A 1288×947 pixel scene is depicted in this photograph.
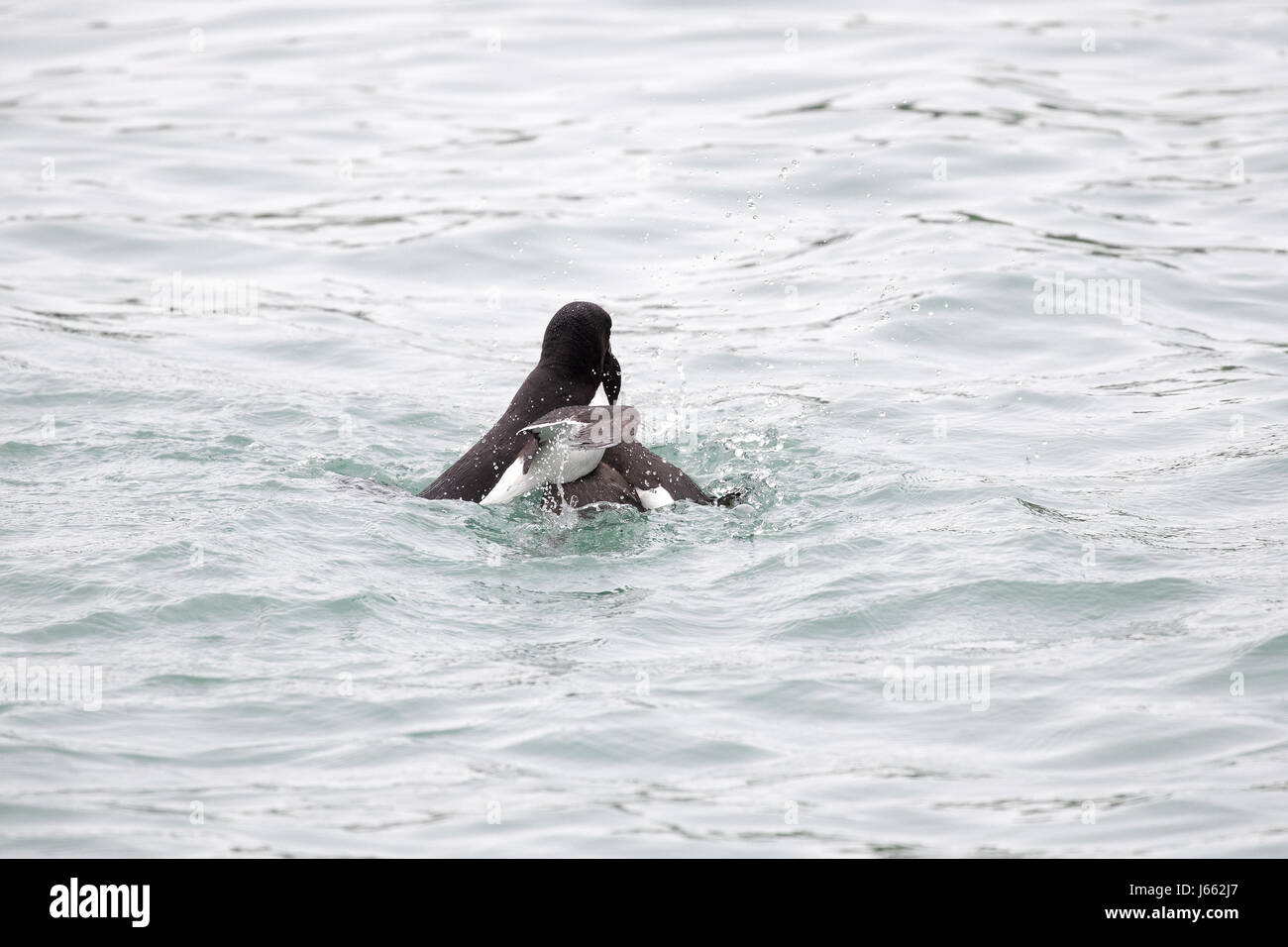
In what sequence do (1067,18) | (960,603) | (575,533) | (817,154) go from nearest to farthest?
(960,603) → (575,533) → (817,154) → (1067,18)

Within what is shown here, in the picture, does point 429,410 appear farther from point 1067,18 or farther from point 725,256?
point 1067,18

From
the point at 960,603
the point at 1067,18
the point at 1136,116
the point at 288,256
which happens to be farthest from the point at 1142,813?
the point at 1067,18

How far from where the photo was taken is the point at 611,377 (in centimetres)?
890

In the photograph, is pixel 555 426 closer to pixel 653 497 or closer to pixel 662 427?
pixel 653 497

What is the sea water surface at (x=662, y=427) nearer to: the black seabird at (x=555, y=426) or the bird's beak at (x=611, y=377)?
the black seabird at (x=555, y=426)

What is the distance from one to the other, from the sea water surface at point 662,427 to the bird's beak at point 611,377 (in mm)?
927

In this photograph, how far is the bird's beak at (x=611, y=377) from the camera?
8.84 metres

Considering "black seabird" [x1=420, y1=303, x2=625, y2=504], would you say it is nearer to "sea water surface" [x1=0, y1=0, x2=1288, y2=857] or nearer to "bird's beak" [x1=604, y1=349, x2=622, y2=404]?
"bird's beak" [x1=604, y1=349, x2=622, y2=404]

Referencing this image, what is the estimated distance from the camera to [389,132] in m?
17.6

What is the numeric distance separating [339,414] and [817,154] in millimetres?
7413

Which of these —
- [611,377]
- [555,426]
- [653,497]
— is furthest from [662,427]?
[555,426]

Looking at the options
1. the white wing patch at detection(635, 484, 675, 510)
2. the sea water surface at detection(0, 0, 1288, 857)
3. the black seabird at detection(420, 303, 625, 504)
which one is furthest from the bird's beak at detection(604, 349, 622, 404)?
the sea water surface at detection(0, 0, 1288, 857)

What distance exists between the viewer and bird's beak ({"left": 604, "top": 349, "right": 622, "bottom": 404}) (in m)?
8.84

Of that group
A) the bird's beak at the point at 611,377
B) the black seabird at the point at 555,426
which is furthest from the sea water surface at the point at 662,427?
the bird's beak at the point at 611,377
